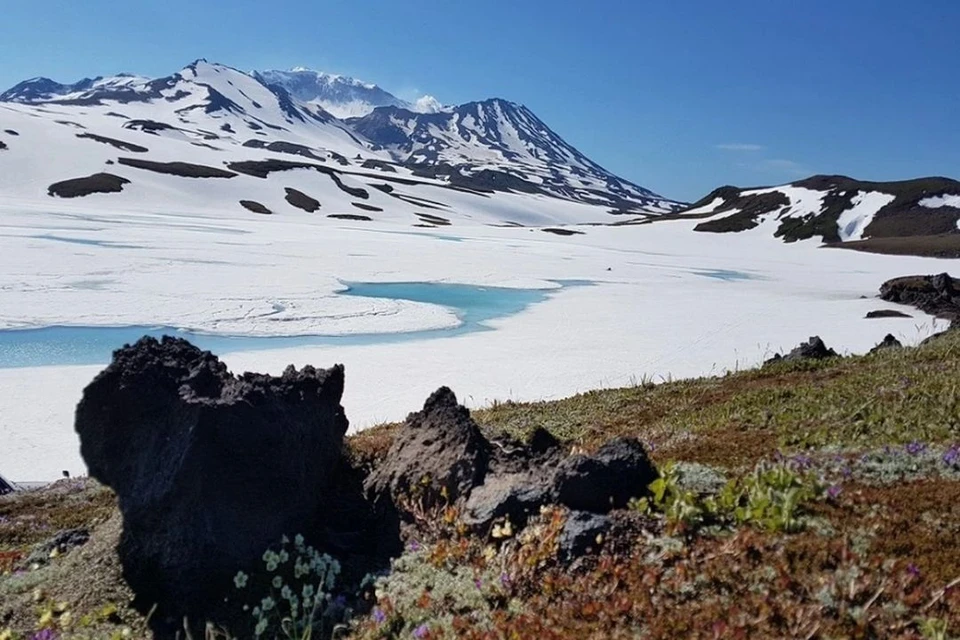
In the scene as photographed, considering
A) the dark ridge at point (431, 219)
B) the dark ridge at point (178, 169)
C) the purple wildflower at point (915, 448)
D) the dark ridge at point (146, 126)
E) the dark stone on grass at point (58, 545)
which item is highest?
the dark ridge at point (146, 126)

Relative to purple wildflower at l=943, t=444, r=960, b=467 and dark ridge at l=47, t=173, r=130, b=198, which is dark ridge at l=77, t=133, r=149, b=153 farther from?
purple wildflower at l=943, t=444, r=960, b=467

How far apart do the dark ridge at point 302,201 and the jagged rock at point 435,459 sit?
333 feet

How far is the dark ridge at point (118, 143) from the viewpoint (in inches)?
4774

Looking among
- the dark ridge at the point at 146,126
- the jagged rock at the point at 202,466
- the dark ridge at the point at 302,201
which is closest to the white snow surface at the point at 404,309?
the jagged rock at the point at 202,466

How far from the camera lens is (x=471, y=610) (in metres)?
4.11

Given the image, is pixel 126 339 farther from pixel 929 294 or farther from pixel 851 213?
pixel 851 213

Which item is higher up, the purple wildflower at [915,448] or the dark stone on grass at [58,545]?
the purple wildflower at [915,448]

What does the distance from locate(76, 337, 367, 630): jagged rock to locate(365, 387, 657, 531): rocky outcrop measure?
0.58 meters

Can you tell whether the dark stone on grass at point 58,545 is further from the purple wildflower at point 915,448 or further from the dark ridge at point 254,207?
the dark ridge at point 254,207

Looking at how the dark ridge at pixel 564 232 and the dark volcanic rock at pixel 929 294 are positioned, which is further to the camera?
the dark ridge at pixel 564 232

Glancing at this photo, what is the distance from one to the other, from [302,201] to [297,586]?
10812 cm

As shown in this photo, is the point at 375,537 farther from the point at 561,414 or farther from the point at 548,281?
the point at 548,281

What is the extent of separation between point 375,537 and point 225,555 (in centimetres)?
115

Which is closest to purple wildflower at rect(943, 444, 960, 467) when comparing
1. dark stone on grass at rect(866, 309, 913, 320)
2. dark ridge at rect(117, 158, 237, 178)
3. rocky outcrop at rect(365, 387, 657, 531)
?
rocky outcrop at rect(365, 387, 657, 531)
